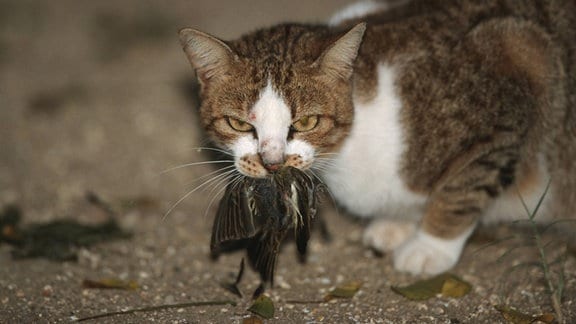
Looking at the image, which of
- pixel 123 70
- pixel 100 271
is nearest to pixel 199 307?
pixel 100 271

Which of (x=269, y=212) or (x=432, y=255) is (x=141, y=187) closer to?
(x=269, y=212)

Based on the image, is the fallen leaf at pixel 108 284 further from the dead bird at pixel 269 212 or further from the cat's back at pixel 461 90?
the cat's back at pixel 461 90

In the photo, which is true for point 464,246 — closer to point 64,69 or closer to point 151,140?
point 151,140

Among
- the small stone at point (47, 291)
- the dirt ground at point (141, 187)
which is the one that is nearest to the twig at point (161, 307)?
the dirt ground at point (141, 187)

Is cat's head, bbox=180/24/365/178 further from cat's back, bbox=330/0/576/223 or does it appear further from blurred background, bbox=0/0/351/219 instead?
blurred background, bbox=0/0/351/219

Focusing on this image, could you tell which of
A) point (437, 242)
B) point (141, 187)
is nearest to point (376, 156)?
point (437, 242)

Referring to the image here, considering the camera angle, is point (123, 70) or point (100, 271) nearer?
point (100, 271)

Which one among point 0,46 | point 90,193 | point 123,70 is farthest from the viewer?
point 0,46
